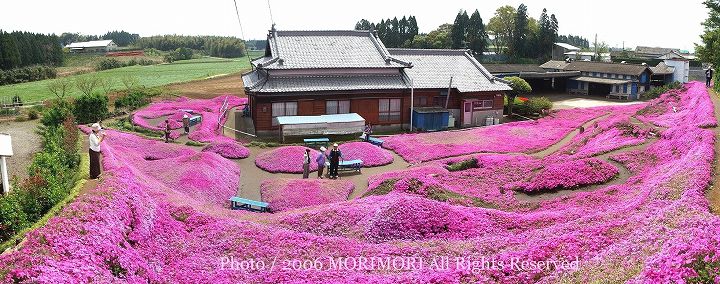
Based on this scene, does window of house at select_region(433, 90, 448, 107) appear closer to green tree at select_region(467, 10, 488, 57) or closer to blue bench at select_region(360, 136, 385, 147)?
blue bench at select_region(360, 136, 385, 147)

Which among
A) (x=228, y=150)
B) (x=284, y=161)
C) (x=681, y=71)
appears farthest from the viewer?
(x=681, y=71)

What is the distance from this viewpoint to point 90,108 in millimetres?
46906

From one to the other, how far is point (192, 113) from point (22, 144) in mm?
17149

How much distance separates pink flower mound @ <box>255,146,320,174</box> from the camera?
30.5 meters

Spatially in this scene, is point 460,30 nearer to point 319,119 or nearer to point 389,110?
point 389,110

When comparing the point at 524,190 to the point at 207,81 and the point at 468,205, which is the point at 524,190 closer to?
the point at 468,205

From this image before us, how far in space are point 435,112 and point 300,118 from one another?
11.4m

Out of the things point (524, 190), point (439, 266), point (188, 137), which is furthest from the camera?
point (188, 137)

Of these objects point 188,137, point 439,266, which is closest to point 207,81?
point 188,137

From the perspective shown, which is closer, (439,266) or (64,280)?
(64,280)

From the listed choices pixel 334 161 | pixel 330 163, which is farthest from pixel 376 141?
pixel 334 161

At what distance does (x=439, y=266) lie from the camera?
13695mm

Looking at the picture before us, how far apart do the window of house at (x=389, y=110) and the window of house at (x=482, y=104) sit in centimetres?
716

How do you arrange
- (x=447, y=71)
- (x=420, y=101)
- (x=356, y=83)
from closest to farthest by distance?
1. (x=356, y=83)
2. (x=420, y=101)
3. (x=447, y=71)
